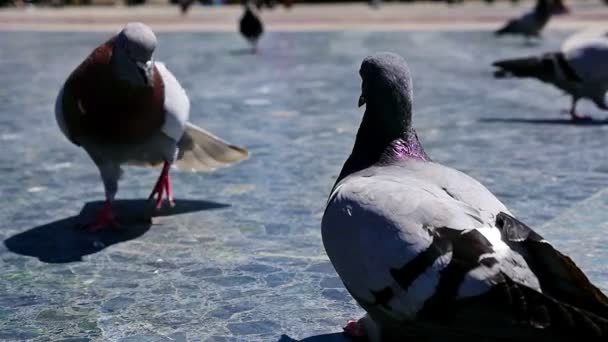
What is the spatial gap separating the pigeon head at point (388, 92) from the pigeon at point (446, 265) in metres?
0.15

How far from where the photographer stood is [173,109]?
4672 mm

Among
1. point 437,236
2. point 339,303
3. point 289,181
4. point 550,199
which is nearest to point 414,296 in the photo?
point 437,236

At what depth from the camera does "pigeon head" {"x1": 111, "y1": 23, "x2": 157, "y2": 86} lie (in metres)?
4.21

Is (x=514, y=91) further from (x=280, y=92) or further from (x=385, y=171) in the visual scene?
(x=385, y=171)

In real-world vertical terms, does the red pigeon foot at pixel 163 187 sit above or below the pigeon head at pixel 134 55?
below

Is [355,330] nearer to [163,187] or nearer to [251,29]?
[163,187]

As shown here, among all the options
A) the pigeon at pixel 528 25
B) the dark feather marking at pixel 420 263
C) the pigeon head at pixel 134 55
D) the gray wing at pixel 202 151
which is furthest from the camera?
the pigeon at pixel 528 25

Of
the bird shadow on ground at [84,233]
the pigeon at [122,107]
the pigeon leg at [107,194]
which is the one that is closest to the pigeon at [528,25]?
the bird shadow on ground at [84,233]

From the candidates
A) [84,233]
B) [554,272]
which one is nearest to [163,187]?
[84,233]

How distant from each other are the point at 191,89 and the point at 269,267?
6.83 meters

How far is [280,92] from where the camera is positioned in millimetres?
10141

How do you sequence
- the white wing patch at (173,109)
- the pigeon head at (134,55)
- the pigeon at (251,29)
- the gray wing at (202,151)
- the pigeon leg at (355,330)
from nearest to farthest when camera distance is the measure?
the pigeon leg at (355,330) < the pigeon head at (134,55) < the white wing patch at (173,109) < the gray wing at (202,151) < the pigeon at (251,29)

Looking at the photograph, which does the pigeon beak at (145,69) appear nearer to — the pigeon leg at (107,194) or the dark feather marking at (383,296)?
the pigeon leg at (107,194)

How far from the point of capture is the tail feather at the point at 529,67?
26.4 feet
